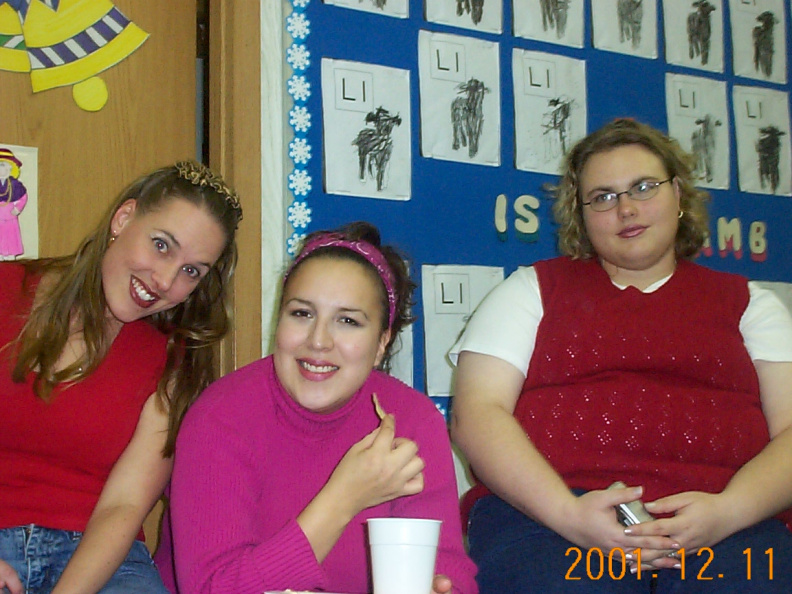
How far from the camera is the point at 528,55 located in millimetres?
2225

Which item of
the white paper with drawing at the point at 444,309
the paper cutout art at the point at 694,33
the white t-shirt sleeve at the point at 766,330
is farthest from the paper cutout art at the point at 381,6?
the white t-shirt sleeve at the point at 766,330

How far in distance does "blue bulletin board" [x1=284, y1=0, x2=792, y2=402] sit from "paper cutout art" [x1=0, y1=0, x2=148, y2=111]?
430 mm

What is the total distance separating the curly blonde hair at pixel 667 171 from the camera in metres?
1.74

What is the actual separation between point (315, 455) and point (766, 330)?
957 mm

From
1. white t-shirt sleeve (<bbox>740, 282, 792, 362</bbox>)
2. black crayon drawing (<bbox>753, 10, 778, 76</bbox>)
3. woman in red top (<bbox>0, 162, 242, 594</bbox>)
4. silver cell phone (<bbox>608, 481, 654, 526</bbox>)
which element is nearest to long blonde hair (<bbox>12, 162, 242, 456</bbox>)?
woman in red top (<bbox>0, 162, 242, 594</bbox>)

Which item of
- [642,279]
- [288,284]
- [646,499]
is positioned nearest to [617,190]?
[642,279]

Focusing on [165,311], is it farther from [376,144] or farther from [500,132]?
[500,132]

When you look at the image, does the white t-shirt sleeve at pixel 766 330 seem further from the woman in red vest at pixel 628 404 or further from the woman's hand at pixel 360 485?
the woman's hand at pixel 360 485

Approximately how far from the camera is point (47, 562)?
1383 mm

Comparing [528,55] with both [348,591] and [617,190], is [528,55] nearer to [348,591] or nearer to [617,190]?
[617,190]

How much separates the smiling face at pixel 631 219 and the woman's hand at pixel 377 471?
718mm

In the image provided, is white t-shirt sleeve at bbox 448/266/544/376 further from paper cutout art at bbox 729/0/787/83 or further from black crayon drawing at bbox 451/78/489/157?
paper cutout art at bbox 729/0/787/83

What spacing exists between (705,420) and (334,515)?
0.76 m

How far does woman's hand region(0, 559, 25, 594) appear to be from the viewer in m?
1.28
